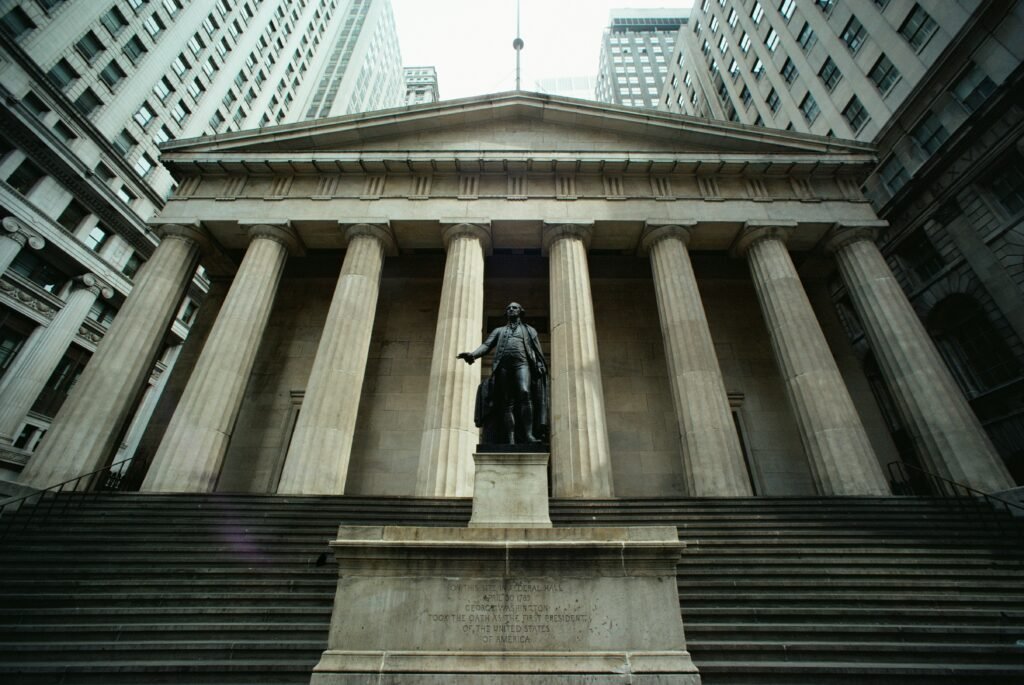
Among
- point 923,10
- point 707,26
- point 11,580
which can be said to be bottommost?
point 11,580

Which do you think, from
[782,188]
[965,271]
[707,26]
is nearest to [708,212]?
[782,188]

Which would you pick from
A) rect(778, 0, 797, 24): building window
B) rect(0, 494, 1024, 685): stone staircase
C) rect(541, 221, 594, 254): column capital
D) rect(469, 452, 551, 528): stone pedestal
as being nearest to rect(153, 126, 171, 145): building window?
rect(0, 494, 1024, 685): stone staircase

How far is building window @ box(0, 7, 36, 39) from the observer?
77.3ft

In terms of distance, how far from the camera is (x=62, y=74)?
86.6 ft

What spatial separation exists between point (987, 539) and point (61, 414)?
21240 mm

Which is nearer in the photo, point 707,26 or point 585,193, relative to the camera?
point 585,193

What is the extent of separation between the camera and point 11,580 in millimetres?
7430

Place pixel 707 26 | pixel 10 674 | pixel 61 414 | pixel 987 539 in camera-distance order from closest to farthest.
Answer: pixel 10 674, pixel 987 539, pixel 61 414, pixel 707 26

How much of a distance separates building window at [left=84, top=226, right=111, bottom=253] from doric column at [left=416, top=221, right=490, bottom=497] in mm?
25659

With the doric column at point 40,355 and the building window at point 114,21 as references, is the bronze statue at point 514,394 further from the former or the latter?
the building window at point 114,21

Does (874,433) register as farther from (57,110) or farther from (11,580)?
(57,110)

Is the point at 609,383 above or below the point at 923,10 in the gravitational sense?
below

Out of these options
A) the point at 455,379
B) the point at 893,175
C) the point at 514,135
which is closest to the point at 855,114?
the point at 893,175

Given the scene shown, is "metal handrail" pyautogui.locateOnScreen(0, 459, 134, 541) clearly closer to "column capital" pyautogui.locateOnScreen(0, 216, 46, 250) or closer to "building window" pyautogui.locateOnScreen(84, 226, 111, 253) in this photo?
"column capital" pyautogui.locateOnScreen(0, 216, 46, 250)
